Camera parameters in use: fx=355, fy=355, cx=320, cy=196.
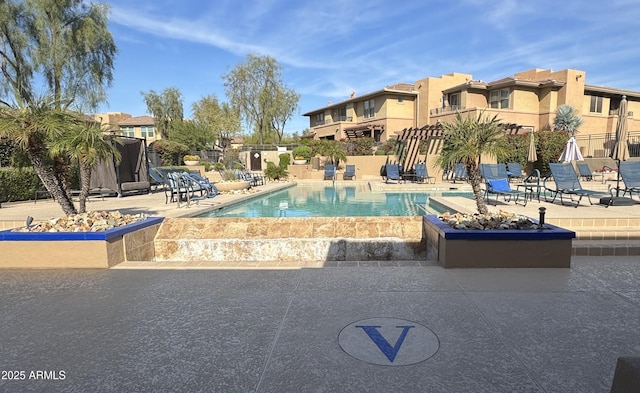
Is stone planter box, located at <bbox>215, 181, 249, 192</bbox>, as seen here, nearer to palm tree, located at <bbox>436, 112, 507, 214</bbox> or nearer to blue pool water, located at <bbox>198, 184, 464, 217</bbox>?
blue pool water, located at <bbox>198, 184, 464, 217</bbox>

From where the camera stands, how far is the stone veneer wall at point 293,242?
5773 mm

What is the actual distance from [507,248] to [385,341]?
2402 mm

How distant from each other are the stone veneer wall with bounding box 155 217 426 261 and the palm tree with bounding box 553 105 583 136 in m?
27.2

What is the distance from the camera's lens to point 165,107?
148ft

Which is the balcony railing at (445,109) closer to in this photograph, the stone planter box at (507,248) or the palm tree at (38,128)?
the stone planter box at (507,248)

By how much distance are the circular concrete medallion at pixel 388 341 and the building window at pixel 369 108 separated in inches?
1351

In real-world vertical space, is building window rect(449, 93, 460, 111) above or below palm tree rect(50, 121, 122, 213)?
above

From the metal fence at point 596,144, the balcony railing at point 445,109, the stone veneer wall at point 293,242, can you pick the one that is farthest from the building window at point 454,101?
the stone veneer wall at point 293,242

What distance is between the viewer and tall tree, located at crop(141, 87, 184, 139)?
44688 millimetres

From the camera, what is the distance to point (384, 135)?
33.5m

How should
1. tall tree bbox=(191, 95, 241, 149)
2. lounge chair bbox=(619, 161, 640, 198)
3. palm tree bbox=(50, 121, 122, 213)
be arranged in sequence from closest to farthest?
palm tree bbox=(50, 121, 122, 213)
lounge chair bbox=(619, 161, 640, 198)
tall tree bbox=(191, 95, 241, 149)

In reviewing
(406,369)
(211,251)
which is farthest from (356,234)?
(406,369)

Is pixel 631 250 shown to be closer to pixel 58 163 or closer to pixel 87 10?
pixel 58 163

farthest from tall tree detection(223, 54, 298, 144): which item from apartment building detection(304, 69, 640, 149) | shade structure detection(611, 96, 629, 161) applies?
shade structure detection(611, 96, 629, 161)
